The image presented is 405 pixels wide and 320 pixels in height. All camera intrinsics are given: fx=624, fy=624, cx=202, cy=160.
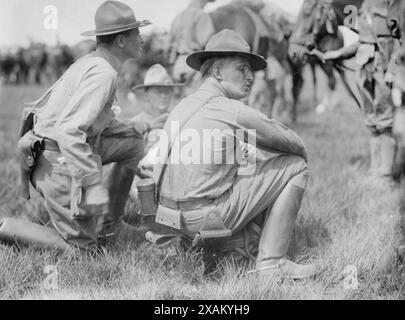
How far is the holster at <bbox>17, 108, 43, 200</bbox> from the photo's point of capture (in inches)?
149

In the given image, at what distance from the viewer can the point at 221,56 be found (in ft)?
12.1

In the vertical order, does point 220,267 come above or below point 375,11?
below

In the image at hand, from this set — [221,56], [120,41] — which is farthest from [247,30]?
[221,56]

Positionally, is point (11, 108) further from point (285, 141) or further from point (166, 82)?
point (285, 141)

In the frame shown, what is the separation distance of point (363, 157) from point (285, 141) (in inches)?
144

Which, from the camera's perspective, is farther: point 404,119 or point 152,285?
point 404,119

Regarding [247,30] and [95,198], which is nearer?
[95,198]

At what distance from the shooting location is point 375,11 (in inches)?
207

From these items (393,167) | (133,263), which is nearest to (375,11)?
(393,167)

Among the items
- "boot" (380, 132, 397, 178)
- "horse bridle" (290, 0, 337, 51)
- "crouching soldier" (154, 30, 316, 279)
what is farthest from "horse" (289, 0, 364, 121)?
"crouching soldier" (154, 30, 316, 279)

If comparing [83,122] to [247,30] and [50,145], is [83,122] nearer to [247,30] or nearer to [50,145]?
[50,145]

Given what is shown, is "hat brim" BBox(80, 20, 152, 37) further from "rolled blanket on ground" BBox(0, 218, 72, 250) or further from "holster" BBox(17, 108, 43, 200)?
"rolled blanket on ground" BBox(0, 218, 72, 250)

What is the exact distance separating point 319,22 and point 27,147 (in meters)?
3.77

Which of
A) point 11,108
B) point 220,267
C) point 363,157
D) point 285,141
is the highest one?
point 285,141
